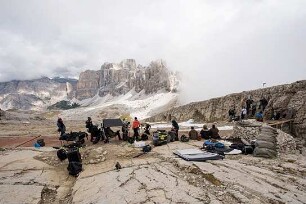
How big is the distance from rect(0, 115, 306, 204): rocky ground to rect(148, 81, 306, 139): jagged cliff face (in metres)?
9.61

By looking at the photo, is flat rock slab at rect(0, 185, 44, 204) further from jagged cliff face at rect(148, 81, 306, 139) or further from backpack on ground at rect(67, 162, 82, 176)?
jagged cliff face at rect(148, 81, 306, 139)

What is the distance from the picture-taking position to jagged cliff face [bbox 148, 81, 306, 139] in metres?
22.8

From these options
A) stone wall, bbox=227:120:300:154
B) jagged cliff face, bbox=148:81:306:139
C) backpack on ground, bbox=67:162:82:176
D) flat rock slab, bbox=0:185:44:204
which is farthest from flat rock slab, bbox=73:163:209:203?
jagged cliff face, bbox=148:81:306:139

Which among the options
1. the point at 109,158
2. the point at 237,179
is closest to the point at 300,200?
the point at 237,179

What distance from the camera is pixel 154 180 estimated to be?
1023 centimetres

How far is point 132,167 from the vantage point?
39.5 feet

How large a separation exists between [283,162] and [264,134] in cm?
239

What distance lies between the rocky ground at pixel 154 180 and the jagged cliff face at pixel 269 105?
9.61m

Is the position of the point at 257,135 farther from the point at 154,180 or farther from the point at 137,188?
the point at 137,188

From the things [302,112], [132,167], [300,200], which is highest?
[302,112]

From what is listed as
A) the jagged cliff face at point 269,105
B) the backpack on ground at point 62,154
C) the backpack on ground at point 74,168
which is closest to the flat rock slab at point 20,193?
the backpack on ground at point 74,168

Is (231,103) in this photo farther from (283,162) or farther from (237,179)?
(237,179)

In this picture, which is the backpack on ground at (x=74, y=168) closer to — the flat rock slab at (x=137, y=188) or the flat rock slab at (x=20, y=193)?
the flat rock slab at (x=137, y=188)

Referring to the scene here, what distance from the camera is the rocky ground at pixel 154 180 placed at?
8.80 meters
